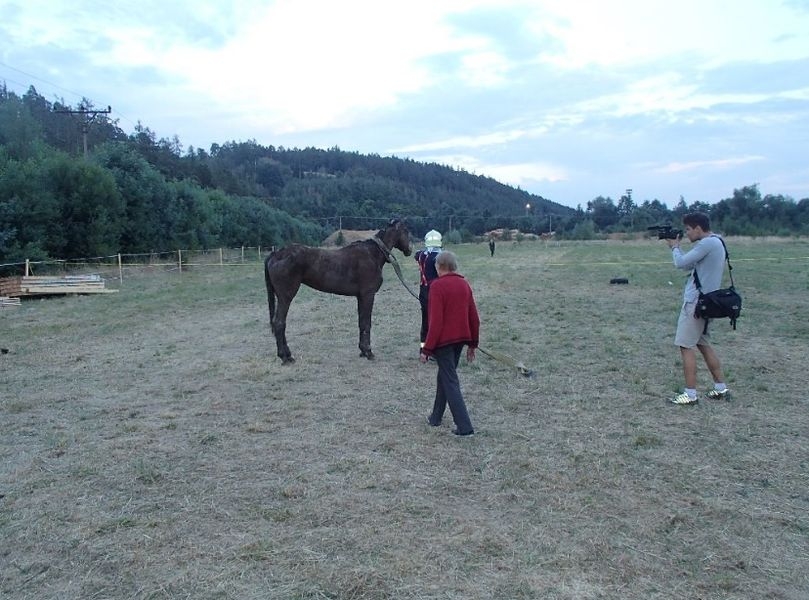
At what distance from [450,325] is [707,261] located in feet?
8.96

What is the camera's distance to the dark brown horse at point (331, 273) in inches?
335

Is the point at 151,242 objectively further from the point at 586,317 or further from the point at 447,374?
the point at 447,374

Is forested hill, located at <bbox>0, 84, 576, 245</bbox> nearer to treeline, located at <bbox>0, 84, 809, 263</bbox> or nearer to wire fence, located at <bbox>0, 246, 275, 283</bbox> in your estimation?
treeline, located at <bbox>0, 84, 809, 263</bbox>

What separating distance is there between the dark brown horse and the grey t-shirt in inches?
166

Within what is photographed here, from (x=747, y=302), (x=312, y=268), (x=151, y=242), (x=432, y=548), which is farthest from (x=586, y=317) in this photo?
(x=151, y=242)

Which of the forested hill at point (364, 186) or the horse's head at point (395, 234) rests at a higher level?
the forested hill at point (364, 186)

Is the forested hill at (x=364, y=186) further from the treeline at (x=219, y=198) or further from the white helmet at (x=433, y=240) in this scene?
the white helmet at (x=433, y=240)

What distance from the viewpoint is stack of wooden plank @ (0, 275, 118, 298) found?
17.8m

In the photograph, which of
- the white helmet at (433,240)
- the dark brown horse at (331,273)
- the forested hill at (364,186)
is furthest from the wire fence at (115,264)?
the forested hill at (364,186)

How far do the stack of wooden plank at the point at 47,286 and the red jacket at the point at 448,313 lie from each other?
55.1 ft

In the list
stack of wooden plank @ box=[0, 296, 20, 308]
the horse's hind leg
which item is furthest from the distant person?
stack of wooden plank @ box=[0, 296, 20, 308]

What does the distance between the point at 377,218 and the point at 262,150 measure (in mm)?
63660

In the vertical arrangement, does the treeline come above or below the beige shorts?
above

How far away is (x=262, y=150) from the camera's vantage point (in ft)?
454
